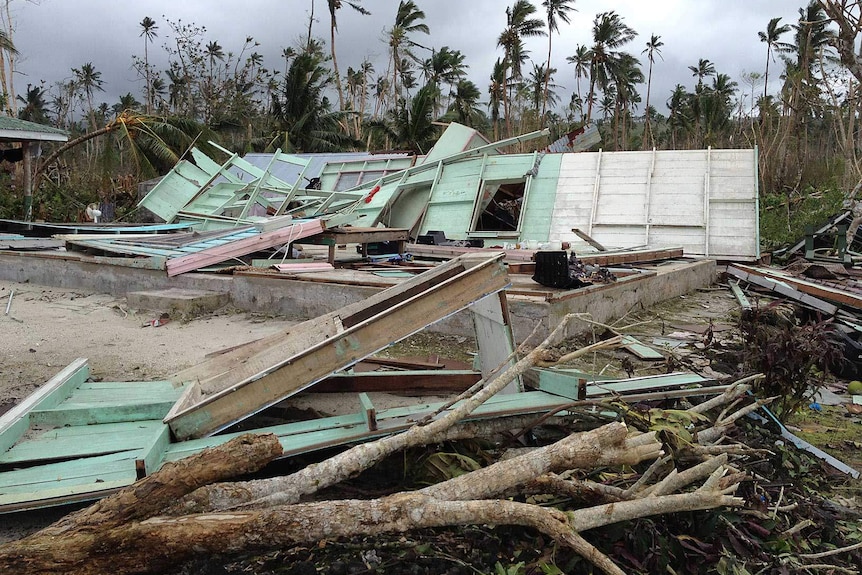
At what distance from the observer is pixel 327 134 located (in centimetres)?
2609

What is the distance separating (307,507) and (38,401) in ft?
7.15

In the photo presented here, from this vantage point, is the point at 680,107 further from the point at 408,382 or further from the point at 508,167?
the point at 408,382

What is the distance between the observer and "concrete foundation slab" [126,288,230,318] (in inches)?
279

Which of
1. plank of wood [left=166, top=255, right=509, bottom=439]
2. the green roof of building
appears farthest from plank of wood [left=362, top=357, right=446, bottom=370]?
the green roof of building

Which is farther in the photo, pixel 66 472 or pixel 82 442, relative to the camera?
pixel 82 442

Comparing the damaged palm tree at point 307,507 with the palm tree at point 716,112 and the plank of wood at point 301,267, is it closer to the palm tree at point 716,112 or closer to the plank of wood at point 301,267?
the plank of wood at point 301,267

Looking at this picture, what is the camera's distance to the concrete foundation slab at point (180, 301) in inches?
279

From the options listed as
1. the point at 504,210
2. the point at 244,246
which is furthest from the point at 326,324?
the point at 504,210

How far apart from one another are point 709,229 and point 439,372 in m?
9.02

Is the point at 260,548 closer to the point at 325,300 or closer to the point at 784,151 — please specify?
the point at 325,300

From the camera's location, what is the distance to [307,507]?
218 cm

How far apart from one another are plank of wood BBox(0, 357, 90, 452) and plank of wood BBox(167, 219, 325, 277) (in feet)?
13.3

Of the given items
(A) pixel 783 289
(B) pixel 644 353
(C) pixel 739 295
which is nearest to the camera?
(B) pixel 644 353

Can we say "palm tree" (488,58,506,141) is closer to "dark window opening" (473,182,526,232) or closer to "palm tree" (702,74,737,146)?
"palm tree" (702,74,737,146)
